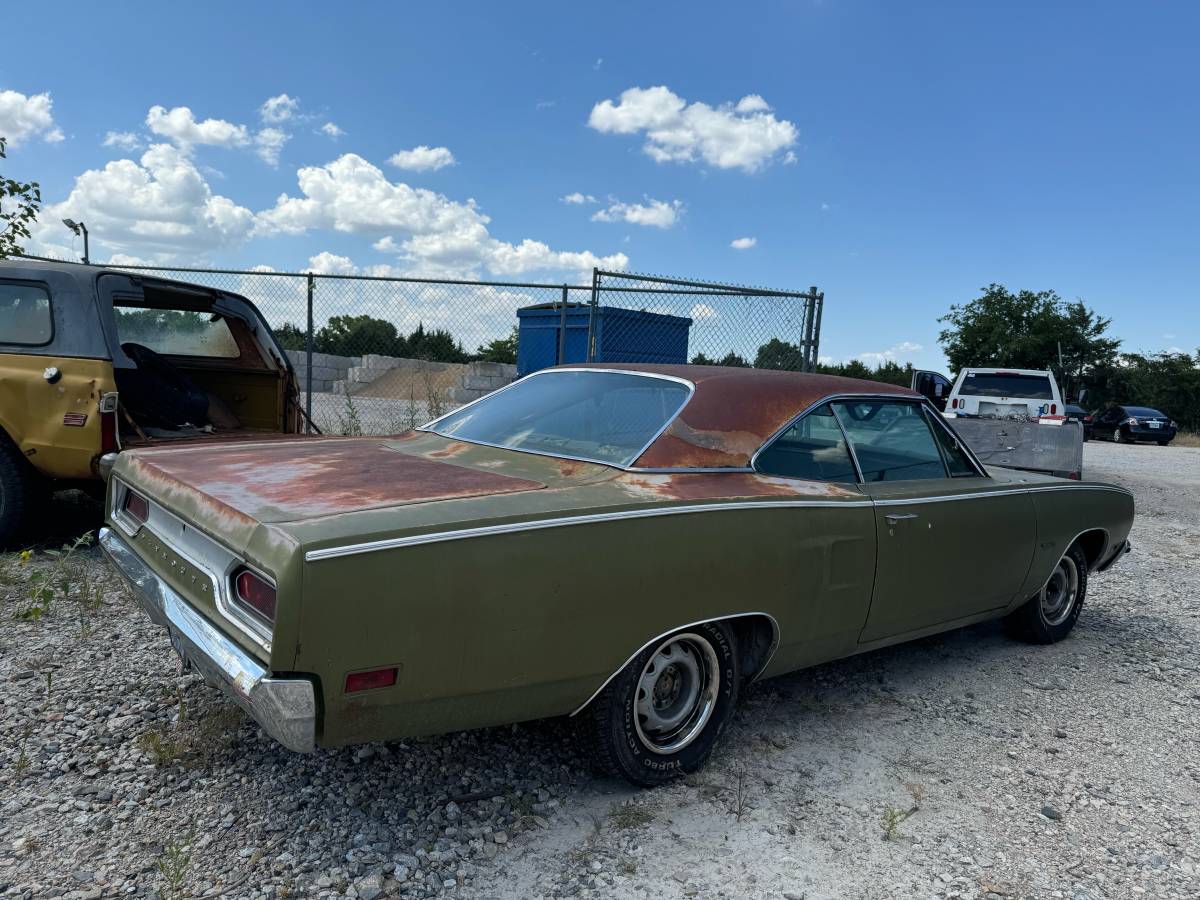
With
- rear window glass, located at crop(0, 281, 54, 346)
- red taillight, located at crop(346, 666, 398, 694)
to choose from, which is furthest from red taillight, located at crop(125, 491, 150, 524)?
rear window glass, located at crop(0, 281, 54, 346)

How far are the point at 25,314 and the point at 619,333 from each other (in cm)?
496

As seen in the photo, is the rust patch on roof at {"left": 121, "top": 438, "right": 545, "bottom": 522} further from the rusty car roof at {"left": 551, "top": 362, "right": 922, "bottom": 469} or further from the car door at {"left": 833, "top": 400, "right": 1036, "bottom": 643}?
the car door at {"left": 833, "top": 400, "right": 1036, "bottom": 643}

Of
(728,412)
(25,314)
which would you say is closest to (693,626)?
(728,412)

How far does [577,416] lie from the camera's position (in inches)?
128

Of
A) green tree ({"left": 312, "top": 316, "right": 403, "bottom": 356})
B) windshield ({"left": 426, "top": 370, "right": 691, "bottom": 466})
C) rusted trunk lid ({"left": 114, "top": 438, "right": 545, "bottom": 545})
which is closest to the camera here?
rusted trunk lid ({"left": 114, "top": 438, "right": 545, "bottom": 545})

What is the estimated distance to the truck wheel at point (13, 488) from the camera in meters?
4.62

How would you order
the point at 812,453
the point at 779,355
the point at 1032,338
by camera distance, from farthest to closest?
the point at 1032,338 → the point at 779,355 → the point at 812,453

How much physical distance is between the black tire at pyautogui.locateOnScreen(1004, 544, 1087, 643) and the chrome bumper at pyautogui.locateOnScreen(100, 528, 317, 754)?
3.64 m

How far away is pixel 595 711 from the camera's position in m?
2.53

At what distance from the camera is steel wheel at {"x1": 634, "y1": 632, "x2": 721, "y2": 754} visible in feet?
8.76

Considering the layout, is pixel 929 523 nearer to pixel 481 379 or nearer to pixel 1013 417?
pixel 1013 417

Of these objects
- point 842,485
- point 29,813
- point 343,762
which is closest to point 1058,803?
point 842,485

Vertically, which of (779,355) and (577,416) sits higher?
(779,355)

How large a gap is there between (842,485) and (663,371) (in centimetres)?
82
